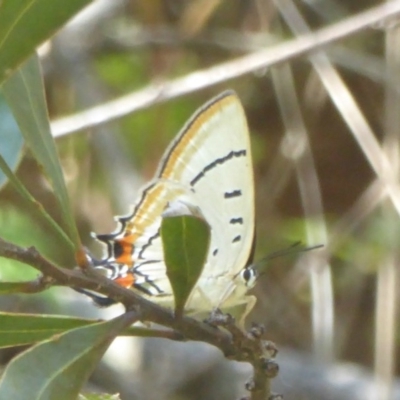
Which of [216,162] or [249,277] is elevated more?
[216,162]

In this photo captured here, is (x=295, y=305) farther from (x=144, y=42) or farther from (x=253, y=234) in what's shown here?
(x=253, y=234)

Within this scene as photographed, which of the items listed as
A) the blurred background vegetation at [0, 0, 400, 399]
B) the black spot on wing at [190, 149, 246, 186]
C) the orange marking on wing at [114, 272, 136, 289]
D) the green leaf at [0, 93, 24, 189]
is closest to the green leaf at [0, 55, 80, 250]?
the green leaf at [0, 93, 24, 189]

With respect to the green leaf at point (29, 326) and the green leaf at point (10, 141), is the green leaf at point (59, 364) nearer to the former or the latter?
the green leaf at point (29, 326)

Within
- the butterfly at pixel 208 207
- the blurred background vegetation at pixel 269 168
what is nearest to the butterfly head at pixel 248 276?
the butterfly at pixel 208 207

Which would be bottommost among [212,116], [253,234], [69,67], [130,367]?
[130,367]

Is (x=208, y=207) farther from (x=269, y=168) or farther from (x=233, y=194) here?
(x=269, y=168)

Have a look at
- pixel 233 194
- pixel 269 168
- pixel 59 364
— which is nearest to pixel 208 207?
pixel 233 194

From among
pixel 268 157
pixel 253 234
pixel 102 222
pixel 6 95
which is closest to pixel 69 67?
pixel 102 222
